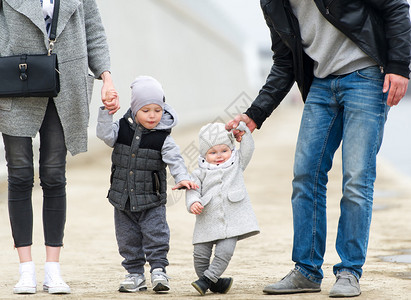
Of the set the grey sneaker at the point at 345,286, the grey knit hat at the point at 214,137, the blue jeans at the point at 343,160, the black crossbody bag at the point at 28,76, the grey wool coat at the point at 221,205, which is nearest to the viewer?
the grey sneaker at the point at 345,286

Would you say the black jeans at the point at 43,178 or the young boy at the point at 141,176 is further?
the young boy at the point at 141,176

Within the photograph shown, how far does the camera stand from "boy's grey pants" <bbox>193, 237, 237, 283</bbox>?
14.9 feet

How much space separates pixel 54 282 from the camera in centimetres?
461

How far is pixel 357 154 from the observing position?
440cm

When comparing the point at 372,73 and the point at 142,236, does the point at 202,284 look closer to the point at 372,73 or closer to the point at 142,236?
the point at 142,236

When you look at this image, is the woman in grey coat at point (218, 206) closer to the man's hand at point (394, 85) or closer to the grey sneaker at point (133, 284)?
the grey sneaker at point (133, 284)

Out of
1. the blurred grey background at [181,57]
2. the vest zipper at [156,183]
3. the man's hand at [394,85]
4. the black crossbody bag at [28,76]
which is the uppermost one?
the man's hand at [394,85]

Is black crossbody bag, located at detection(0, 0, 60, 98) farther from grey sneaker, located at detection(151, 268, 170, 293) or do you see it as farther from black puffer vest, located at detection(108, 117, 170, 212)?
grey sneaker, located at detection(151, 268, 170, 293)

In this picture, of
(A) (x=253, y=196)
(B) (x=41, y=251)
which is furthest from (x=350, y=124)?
(A) (x=253, y=196)

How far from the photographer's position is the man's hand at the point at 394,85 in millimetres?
4316

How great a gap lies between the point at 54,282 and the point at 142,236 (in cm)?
57

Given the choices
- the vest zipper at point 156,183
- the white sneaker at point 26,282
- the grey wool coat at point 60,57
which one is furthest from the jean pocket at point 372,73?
the white sneaker at point 26,282

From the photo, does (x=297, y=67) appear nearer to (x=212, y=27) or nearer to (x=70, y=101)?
(x=70, y=101)

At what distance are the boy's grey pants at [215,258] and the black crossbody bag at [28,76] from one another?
3.80ft
